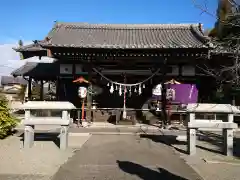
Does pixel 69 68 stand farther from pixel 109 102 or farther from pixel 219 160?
pixel 219 160

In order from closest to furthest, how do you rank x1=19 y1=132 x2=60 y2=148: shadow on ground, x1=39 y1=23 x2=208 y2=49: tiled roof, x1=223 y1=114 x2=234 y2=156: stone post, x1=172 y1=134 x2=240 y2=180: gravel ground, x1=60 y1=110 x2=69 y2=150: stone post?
x1=172 y1=134 x2=240 y2=180: gravel ground
x1=223 y1=114 x2=234 y2=156: stone post
x1=60 y1=110 x2=69 y2=150: stone post
x1=19 y1=132 x2=60 y2=148: shadow on ground
x1=39 y1=23 x2=208 y2=49: tiled roof

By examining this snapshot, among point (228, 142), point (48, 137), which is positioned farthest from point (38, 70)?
point (228, 142)

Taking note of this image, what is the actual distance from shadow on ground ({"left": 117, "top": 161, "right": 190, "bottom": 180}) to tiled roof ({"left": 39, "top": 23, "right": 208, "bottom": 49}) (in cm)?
831

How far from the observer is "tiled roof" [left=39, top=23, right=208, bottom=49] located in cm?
1423

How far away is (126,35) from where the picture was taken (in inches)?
685

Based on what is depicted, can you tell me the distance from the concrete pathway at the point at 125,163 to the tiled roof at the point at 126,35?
6.38 metres

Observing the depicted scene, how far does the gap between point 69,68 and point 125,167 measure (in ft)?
33.6

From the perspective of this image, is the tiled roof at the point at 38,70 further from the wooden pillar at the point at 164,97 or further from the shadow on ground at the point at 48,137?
the shadow on ground at the point at 48,137

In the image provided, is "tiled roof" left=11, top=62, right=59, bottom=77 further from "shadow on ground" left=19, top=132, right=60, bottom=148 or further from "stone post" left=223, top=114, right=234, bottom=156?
"stone post" left=223, top=114, right=234, bottom=156

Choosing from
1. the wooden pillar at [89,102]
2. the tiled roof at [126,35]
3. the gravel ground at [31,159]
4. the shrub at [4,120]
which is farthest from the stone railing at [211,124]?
the wooden pillar at [89,102]

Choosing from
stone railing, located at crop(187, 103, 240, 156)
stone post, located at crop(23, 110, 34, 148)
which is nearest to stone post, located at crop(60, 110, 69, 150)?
stone post, located at crop(23, 110, 34, 148)

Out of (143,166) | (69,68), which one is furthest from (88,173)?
(69,68)

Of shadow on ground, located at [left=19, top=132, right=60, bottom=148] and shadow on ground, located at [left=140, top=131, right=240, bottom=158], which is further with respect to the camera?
shadow on ground, located at [left=19, top=132, right=60, bottom=148]

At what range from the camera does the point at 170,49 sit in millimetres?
13859
